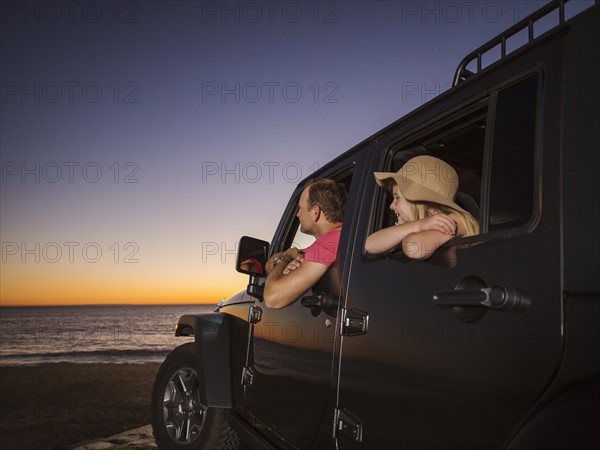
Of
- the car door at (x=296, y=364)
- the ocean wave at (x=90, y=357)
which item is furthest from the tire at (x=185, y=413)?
the ocean wave at (x=90, y=357)

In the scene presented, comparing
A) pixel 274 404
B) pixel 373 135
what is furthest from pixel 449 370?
pixel 274 404

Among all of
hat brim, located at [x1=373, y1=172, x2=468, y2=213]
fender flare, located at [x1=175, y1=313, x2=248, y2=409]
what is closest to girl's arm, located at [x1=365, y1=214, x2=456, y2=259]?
hat brim, located at [x1=373, y1=172, x2=468, y2=213]

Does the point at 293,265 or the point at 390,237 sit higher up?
the point at 390,237

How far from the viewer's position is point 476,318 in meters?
1.39

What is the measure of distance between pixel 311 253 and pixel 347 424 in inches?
32.4

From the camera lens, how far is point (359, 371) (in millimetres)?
1952

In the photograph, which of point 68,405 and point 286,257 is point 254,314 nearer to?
point 286,257

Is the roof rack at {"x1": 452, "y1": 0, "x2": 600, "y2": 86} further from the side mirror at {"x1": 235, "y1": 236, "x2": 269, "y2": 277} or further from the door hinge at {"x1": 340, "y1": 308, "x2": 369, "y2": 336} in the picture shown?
the side mirror at {"x1": 235, "y1": 236, "x2": 269, "y2": 277}

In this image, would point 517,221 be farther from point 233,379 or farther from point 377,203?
point 233,379

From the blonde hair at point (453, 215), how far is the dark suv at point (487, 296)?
0.15 meters

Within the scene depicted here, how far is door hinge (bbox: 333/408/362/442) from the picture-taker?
6.33 feet

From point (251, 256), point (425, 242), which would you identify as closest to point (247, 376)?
point (251, 256)

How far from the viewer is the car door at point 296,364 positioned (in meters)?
2.27

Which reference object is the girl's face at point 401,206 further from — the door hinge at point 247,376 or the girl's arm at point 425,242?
the door hinge at point 247,376
